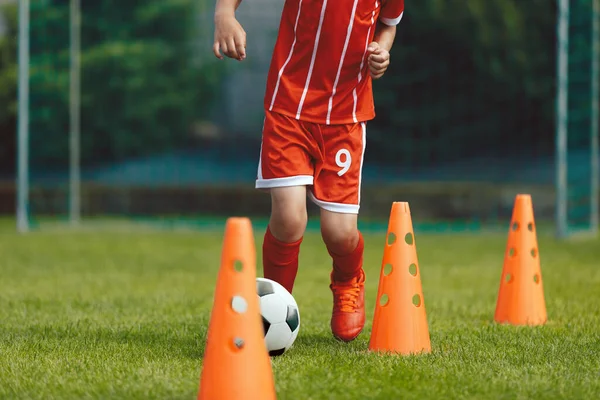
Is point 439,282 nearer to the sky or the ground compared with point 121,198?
nearer to the sky

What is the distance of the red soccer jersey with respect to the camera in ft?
11.2

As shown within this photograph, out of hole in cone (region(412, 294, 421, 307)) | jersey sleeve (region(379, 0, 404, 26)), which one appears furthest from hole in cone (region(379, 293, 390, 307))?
jersey sleeve (region(379, 0, 404, 26))

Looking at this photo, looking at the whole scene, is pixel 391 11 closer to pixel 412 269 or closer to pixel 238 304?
pixel 412 269

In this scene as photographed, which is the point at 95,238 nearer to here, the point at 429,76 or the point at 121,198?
the point at 121,198

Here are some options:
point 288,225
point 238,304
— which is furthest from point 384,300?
point 238,304

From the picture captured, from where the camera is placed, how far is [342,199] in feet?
11.4

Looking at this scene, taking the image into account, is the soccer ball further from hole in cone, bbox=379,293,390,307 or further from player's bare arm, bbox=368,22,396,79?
player's bare arm, bbox=368,22,396,79

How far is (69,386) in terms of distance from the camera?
2.62 metres

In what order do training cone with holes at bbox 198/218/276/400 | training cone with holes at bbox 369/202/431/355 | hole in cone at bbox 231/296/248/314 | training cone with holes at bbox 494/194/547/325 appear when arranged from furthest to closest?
training cone with holes at bbox 494/194/547/325 < training cone with holes at bbox 369/202/431/355 < hole in cone at bbox 231/296/248/314 < training cone with holes at bbox 198/218/276/400

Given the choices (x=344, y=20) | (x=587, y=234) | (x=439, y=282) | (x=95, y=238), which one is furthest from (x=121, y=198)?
(x=344, y=20)

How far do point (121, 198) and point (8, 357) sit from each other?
10.8 meters

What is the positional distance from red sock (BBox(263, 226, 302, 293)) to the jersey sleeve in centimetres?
95

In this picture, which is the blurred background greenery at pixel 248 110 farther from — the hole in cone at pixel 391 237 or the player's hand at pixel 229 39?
the player's hand at pixel 229 39

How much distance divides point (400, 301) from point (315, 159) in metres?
0.64
